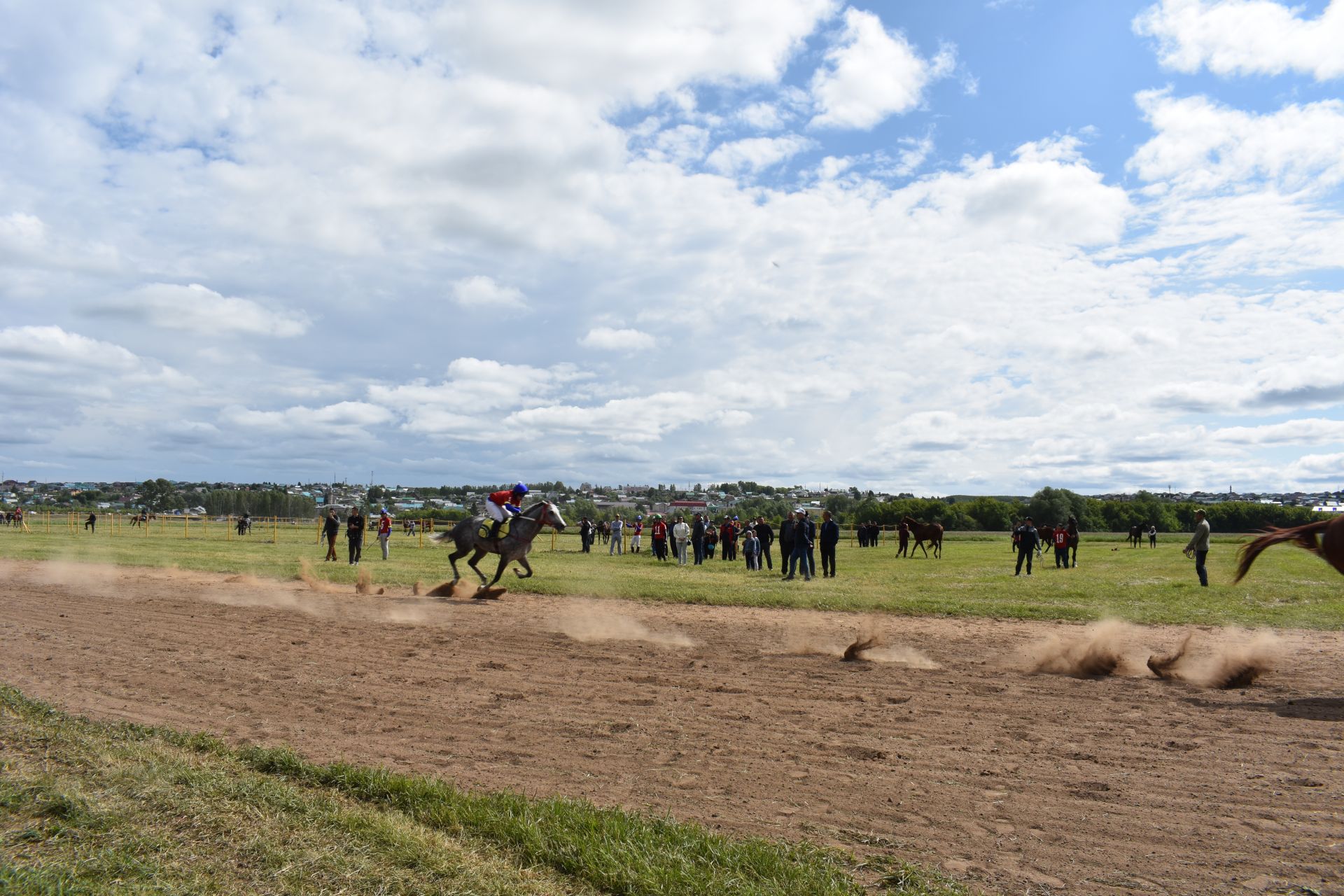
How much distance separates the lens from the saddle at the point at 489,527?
19.0 meters

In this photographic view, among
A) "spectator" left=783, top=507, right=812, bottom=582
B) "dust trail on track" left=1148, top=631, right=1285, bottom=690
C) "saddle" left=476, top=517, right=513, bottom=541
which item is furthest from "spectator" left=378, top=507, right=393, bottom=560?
"dust trail on track" left=1148, top=631, right=1285, bottom=690

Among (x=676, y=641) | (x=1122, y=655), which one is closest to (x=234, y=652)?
(x=676, y=641)

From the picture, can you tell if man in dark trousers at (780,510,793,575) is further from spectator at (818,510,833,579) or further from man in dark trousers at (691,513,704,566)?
man in dark trousers at (691,513,704,566)

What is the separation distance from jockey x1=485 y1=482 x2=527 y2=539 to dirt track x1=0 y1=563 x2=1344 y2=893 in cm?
505

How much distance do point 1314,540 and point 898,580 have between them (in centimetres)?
1466

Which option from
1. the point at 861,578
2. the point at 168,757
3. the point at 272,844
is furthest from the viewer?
the point at 861,578

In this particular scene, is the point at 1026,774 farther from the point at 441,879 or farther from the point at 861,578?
the point at 861,578

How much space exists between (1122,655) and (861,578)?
43.6ft

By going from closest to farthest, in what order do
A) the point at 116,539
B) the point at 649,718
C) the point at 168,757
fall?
the point at 168,757, the point at 649,718, the point at 116,539

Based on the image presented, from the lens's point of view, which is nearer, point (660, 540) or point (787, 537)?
point (787, 537)

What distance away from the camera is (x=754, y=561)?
28.2 m

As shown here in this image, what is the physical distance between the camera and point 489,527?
62.3ft

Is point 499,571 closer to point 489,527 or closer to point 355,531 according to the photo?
point 489,527

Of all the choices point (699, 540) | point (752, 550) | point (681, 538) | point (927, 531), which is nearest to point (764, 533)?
point (752, 550)
